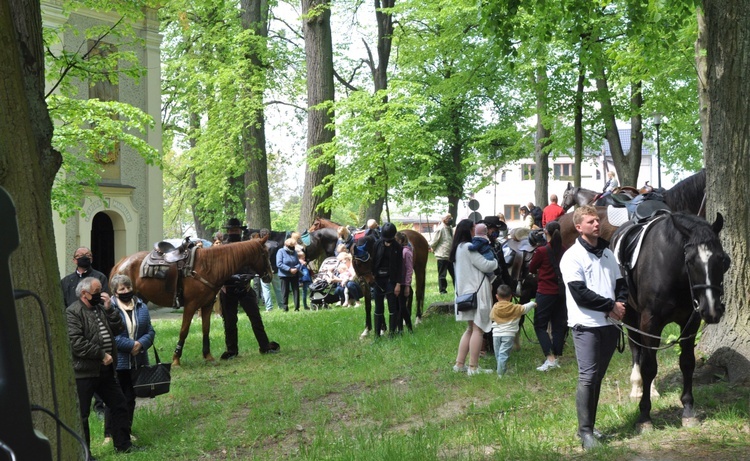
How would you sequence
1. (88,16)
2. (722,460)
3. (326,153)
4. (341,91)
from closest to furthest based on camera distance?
(722,460), (326,153), (88,16), (341,91)

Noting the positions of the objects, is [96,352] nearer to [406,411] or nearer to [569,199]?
[406,411]

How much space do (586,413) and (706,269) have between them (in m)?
1.54

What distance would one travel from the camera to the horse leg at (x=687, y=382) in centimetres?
724

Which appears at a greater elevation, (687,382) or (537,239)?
(537,239)

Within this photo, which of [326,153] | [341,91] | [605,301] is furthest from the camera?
[341,91]

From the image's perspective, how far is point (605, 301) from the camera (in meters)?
6.66

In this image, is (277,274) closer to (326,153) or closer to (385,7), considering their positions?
(326,153)

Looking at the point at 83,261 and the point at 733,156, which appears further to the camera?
the point at 83,261

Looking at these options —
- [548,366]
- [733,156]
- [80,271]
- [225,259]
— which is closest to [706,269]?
[733,156]

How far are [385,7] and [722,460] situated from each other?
2576cm

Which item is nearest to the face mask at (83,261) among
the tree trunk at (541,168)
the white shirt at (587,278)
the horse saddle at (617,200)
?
the white shirt at (587,278)

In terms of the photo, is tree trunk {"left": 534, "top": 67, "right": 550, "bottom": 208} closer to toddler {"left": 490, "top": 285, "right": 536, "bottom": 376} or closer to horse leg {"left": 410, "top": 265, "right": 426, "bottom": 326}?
horse leg {"left": 410, "top": 265, "right": 426, "bottom": 326}

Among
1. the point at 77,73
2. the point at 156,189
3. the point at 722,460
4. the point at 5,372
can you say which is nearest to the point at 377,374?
the point at 722,460

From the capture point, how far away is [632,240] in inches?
325
